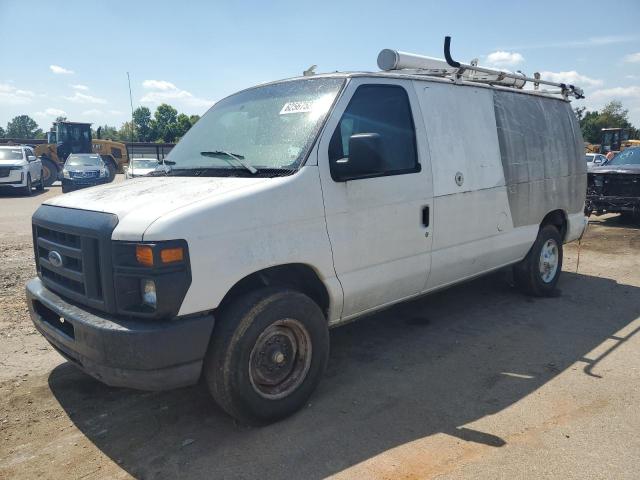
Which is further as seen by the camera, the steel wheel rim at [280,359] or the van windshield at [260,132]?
the van windshield at [260,132]

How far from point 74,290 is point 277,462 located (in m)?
1.64

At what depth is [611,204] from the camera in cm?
1148

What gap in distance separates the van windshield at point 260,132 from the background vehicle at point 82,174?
17.9 metres

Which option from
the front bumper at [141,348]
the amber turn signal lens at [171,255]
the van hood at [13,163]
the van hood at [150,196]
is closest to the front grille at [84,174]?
the van hood at [13,163]

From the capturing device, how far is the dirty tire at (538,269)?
19.1ft

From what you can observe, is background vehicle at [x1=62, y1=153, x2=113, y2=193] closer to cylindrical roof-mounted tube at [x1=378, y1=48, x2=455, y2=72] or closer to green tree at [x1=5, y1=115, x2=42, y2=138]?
cylindrical roof-mounted tube at [x1=378, y1=48, x2=455, y2=72]

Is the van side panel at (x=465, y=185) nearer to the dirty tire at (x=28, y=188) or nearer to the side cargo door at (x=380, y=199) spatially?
the side cargo door at (x=380, y=199)

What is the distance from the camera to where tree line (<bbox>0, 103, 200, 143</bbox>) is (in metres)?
27.7

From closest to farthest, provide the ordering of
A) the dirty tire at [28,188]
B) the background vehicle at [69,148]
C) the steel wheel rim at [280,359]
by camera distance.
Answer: the steel wheel rim at [280,359], the dirty tire at [28,188], the background vehicle at [69,148]

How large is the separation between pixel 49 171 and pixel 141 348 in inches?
1096

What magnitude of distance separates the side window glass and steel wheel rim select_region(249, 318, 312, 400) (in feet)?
4.08

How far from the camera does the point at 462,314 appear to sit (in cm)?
552

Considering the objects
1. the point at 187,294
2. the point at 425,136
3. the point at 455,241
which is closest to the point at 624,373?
the point at 455,241

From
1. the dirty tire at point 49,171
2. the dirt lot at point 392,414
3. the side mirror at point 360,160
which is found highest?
the dirty tire at point 49,171
